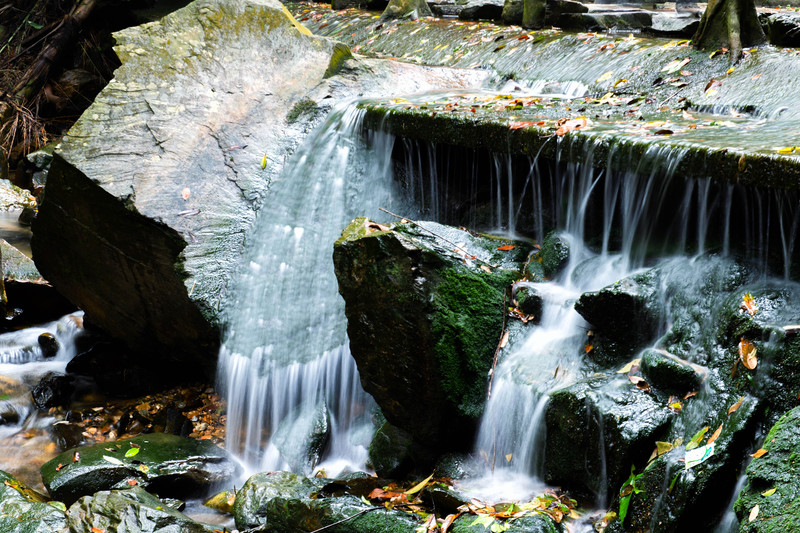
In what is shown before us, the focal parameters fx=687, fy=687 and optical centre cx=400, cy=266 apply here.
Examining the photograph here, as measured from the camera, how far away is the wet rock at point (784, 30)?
644 cm

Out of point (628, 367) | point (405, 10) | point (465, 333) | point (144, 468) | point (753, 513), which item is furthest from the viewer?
point (405, 10)

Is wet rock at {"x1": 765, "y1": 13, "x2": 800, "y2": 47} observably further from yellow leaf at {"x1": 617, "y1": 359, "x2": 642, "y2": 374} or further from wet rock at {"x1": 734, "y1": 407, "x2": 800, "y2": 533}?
wet rock at {"x1": 734, "y1": 407, "x2": 800, "y2": 533}

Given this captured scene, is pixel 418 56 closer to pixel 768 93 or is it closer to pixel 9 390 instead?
pixel 768 93

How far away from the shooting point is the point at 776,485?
261 centimetres

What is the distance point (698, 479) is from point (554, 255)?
6.90 ft

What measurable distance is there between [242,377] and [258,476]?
1.32m

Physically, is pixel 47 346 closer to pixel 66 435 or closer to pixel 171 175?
pixel 66 435

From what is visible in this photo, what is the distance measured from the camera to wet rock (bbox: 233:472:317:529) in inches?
170

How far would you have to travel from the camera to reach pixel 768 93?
5641 millimetres

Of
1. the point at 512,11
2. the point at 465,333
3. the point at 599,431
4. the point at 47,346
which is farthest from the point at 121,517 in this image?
the point at 512,11

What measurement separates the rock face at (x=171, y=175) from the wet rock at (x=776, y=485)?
14.3 ft

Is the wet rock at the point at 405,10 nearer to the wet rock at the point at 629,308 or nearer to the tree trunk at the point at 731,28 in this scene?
the tree trunk at the point at 731,28

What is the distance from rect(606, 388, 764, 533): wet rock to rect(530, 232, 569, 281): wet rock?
1694 millimetres

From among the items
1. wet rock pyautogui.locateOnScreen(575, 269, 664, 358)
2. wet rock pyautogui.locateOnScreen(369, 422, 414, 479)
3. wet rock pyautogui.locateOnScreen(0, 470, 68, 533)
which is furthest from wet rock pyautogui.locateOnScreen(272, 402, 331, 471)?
wet rock pyautogui.locateOnScreen(575, 269, 664, 358)
